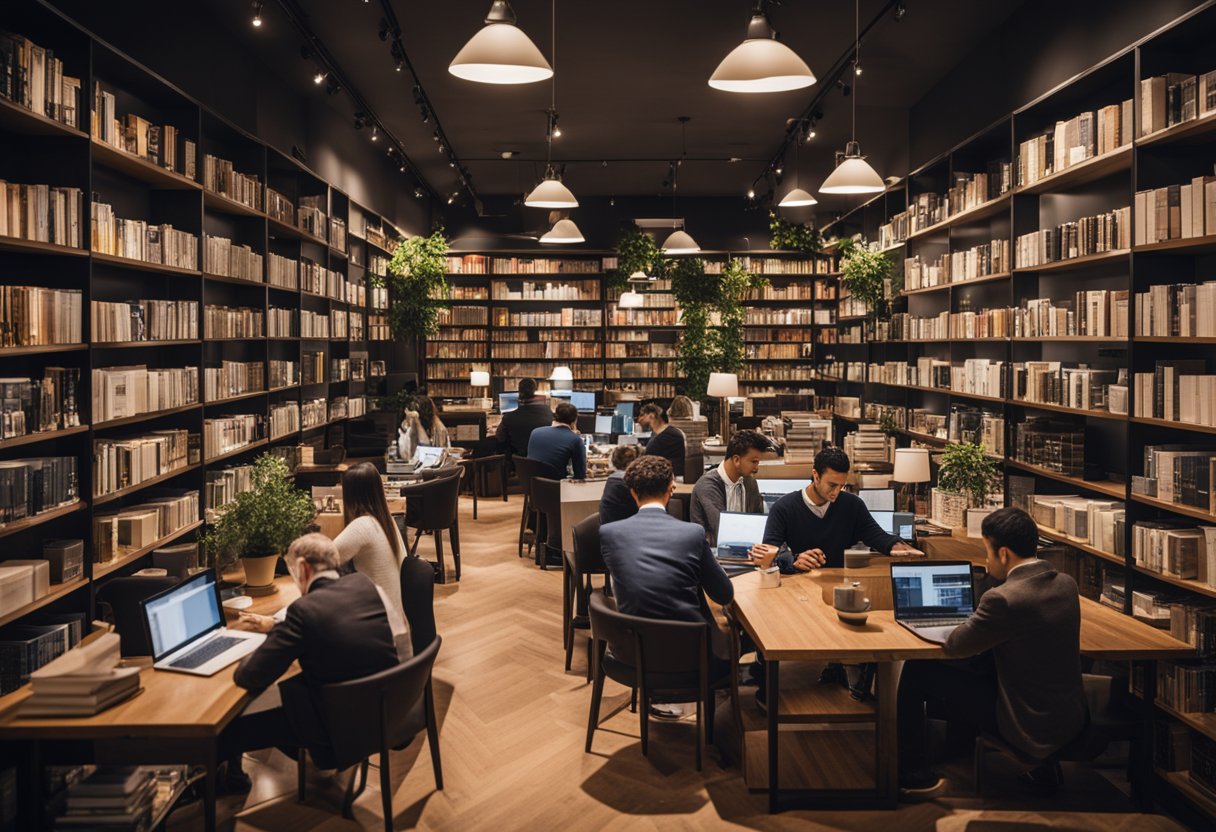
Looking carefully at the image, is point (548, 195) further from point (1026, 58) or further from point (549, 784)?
point (549, 784)

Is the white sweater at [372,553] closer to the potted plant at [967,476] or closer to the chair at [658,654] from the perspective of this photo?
the chair at [658,654]

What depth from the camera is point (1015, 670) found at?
3.96 meters

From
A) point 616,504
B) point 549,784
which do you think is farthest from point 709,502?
point 549,784

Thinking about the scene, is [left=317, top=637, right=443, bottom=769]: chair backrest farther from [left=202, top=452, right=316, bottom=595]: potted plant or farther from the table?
[left=202, top=452, right=316, bottom=595]: potted plant

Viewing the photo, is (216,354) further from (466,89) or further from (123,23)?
(466,89)

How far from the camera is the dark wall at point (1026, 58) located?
5.68 m

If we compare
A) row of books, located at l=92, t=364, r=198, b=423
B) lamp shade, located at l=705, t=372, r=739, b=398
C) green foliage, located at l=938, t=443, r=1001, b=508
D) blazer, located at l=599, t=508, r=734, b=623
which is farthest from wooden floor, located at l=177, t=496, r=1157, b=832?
lamp shade, located at l=705, t=372, r=739, b=398

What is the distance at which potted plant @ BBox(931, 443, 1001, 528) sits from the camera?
21.3 ft

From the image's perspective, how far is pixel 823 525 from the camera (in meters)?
5.49

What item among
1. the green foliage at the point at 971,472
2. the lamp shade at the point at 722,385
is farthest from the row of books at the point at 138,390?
the lamp shade at the point at 722,385

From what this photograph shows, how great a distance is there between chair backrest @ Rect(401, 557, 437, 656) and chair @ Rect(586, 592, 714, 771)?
2.47ft

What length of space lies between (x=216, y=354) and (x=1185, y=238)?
6.48 metres

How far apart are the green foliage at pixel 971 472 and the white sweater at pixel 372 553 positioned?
3.87 metres

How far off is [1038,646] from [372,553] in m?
2.99
